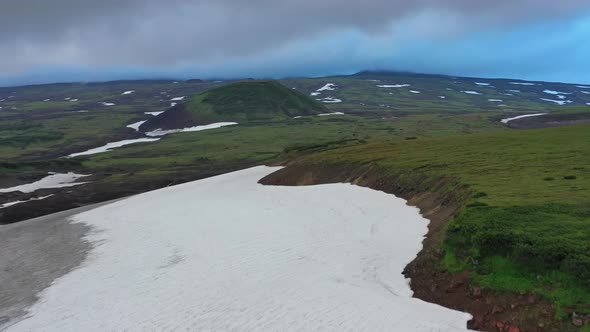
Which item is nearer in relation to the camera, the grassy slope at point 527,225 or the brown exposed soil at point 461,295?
the brown exposed soil at point 461,295

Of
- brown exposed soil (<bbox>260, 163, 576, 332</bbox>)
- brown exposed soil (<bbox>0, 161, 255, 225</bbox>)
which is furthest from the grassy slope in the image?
brown exposed soil (<bbox>0, 161, 255, 225</bbox>)

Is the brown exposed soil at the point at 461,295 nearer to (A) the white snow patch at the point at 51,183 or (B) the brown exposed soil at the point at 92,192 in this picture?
(B) the brown exposed soil at the point at 92,192

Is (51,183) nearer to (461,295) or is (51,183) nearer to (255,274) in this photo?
(255,274)

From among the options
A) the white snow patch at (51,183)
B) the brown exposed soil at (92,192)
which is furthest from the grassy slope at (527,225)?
the white snow patch at (51,183)

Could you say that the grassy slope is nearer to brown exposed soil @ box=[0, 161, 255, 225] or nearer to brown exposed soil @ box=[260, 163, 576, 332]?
brown exposed soil @ box=[260, 163, 576, 332]

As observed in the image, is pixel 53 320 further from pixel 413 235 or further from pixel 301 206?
pixel 301 206

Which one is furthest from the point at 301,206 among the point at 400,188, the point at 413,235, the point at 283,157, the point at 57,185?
the point at 57,185
